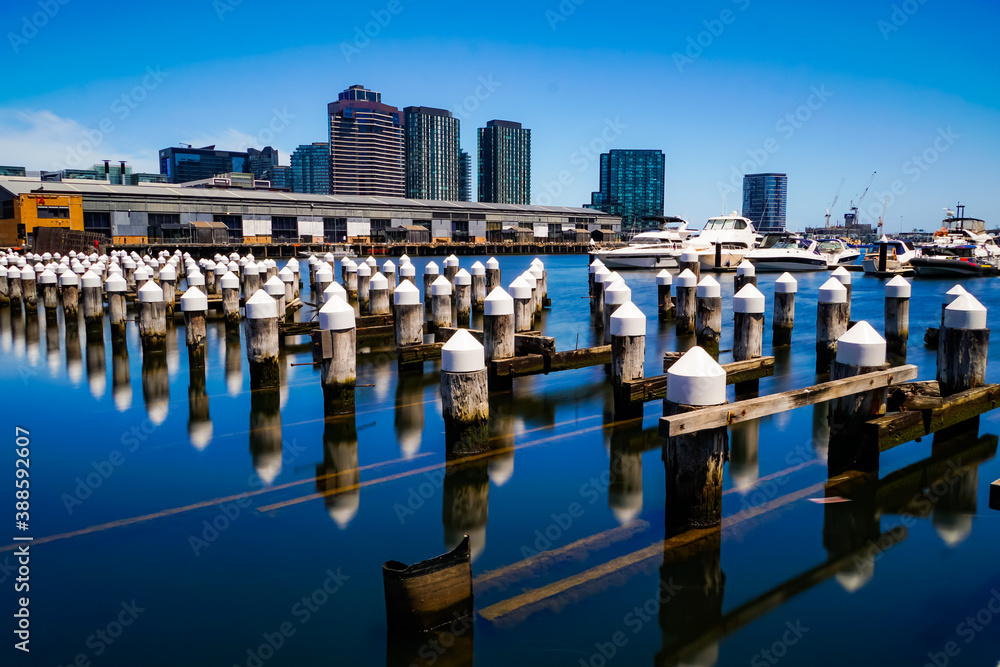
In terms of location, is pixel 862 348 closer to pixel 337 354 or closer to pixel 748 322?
pixel 748 322

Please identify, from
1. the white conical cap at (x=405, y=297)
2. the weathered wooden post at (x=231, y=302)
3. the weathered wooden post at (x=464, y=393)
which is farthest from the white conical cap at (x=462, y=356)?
the weathered wooden post at (x=231, y=302)

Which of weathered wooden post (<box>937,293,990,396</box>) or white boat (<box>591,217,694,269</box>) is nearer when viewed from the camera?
weathered wooden post (<box>937,293,990,396</box>)

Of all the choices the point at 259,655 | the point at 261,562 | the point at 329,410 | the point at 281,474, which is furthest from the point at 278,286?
the point at 259,655

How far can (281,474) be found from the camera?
956 cm

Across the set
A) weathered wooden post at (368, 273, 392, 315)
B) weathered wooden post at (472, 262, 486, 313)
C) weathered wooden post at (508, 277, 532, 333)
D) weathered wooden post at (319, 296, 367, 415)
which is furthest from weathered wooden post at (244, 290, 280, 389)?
weathered wooden post at (472, 262, 486, 313)

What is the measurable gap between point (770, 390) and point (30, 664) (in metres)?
12.0

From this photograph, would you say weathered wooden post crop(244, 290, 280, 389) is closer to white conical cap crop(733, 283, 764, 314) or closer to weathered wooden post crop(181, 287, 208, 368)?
weathered wooden post crop(181, 287, 208, 368)

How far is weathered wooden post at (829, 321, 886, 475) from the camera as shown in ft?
28.7

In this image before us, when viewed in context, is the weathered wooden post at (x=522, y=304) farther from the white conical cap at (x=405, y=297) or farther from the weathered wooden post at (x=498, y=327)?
the weathered wooden post at (x=498, y=327)

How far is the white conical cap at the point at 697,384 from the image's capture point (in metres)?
6.90

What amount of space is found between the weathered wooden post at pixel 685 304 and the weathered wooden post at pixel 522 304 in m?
5.08

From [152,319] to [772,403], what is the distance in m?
15.1

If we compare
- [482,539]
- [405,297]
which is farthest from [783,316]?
[482,539]

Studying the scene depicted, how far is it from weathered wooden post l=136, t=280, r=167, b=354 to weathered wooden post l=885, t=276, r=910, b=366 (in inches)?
668
